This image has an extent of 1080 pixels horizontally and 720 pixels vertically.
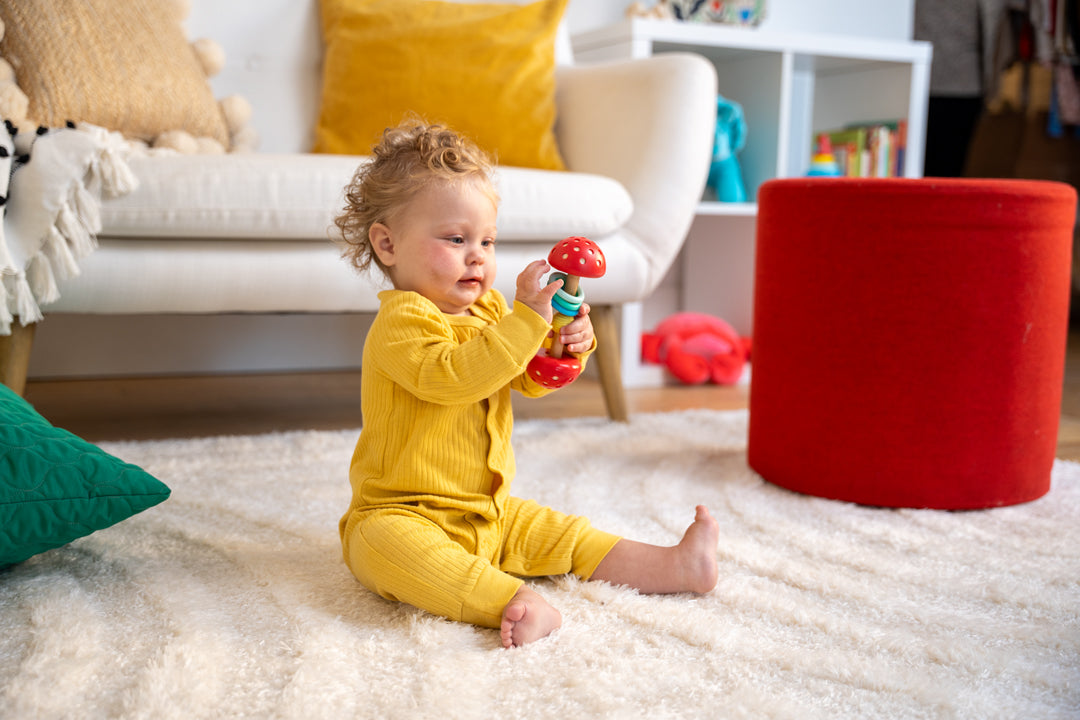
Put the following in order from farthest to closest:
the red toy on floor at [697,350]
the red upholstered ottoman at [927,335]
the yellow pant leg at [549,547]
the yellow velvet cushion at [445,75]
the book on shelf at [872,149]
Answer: the book on shelf at [872,149] < the red toy on floor at [697,350] < the yellow velvet cushion at [445,75] < the red upholstered ottoman at [927,335] < the yellow pant leg at [549,547]

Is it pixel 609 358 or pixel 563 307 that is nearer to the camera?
pixel 563 307

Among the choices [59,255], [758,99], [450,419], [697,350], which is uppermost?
[758,99]

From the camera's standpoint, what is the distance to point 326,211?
1402 mm

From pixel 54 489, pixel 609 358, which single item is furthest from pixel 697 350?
pixel 54 489

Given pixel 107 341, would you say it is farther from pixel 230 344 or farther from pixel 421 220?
pixel 421 220

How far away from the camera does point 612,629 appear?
82 centimetres

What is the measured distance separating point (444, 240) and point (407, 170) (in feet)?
0.25

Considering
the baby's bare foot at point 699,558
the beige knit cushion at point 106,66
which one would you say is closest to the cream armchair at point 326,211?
the beige knit cushion at point 106,66

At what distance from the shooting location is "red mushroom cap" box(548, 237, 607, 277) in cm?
82

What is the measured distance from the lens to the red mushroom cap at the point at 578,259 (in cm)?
82

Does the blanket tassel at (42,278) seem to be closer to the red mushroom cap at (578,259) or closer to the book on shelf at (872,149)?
the red mushroom cap at (578,259)

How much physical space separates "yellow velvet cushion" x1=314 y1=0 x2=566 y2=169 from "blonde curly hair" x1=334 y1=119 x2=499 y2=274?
91 centimetres

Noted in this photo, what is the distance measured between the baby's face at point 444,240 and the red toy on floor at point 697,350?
1.40 meters

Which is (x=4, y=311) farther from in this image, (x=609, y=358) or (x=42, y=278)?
(x=609, y=358)
